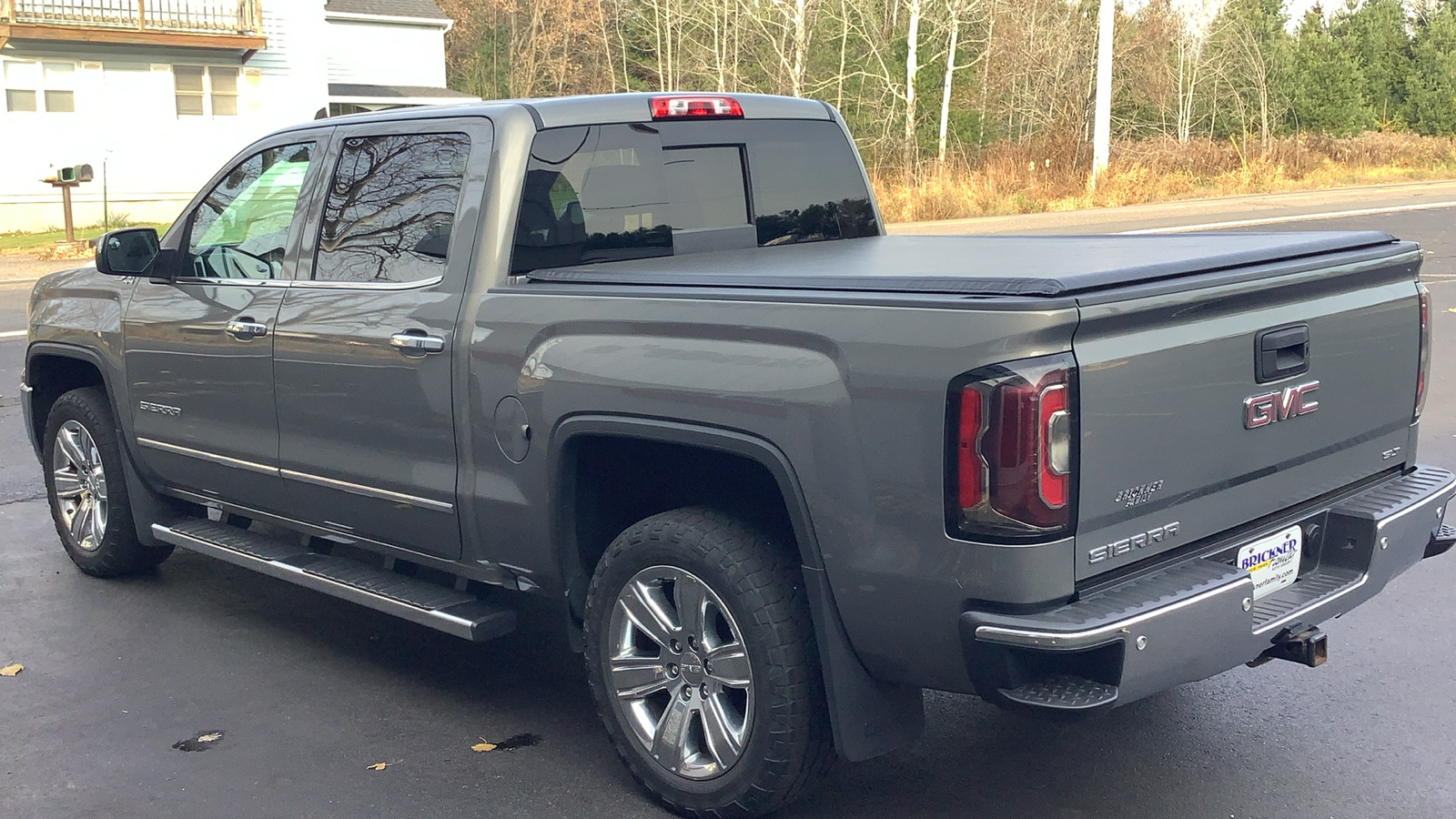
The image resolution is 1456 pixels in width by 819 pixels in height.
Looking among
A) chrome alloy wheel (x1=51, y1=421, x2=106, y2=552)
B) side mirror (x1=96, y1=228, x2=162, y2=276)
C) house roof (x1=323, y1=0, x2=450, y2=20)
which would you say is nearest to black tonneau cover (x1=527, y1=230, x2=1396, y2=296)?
side mirror (x1=96, y1=228, x2=162, y2=276)

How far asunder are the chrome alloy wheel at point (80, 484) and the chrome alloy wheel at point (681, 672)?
3.26 meters

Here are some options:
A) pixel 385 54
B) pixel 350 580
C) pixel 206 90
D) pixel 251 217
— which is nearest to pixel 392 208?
pixel 251 217

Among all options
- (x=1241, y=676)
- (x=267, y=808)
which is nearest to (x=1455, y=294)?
(x=1241, y=676)

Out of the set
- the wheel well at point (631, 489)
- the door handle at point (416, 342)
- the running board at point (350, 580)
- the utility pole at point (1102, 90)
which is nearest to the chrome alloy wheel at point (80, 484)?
the running board at point (350, 580)

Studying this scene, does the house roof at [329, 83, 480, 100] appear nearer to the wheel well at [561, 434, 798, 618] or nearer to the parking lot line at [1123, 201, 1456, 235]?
the parking lot line at [1123, 201, 1456, 235]

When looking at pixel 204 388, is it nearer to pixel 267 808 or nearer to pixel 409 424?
pixel 409 424

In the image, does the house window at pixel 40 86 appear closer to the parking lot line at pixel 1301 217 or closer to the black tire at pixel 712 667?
the parking lot line at pixel 1301 217

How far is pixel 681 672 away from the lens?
3785 mm

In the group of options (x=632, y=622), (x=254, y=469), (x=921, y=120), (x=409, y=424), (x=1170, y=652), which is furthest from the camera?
(x=921, y=120)

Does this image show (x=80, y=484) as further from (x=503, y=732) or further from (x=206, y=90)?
(x=206, y=90)

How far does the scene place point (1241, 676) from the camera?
15.7ft

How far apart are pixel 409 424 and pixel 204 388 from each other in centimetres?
131

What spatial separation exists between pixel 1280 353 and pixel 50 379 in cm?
539

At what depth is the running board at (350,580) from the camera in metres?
4.33
